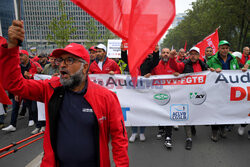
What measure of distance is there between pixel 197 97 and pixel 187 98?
0.22 meters

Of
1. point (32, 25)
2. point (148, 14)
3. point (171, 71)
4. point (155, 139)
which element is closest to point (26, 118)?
point (155, 139)

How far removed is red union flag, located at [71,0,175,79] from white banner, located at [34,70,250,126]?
8.77 ft

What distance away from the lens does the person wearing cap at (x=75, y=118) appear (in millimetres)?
1822

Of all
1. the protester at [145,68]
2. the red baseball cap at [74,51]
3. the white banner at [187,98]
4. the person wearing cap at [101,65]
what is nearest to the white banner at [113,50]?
the person wearing cap at [101,65]

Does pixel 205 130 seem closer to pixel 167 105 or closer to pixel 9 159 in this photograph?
pixel 167 105

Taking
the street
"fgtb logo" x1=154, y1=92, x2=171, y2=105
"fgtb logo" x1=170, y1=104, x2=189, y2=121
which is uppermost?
"fgtb logo" x1=154, y1=92, x2=171, y2=105

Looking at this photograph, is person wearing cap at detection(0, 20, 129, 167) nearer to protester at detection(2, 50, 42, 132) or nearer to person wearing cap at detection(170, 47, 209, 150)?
person wearing cap at detection(170, 47, 209, 150)

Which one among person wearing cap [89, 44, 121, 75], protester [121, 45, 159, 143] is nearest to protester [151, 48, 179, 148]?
protester [121, 45, 159, 143]

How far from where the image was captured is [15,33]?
56.5 inches

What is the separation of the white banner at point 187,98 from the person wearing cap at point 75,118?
9.30 feet

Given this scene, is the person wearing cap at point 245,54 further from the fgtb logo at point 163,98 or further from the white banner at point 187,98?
the fgtb logo at point 163,98

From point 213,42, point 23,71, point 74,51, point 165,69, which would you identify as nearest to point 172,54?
point 165,69

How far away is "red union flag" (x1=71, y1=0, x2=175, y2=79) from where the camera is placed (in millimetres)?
1918

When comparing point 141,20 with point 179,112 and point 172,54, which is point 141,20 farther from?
point 179,112
